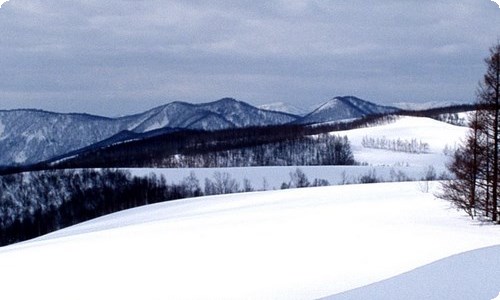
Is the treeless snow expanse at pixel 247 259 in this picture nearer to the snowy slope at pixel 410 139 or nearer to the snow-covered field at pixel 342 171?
the snow-covered field at pixel 342 171

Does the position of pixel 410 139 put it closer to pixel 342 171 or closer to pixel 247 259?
pixel 342 171

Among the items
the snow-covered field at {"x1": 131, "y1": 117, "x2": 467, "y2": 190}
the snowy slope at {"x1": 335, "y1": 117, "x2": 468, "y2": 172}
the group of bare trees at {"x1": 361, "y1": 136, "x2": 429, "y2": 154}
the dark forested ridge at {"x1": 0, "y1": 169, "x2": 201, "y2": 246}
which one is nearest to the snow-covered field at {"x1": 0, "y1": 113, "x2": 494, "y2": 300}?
the snow-covered field at {"x1": 131, "y1": 117, "x2": 467, "y2": 190}

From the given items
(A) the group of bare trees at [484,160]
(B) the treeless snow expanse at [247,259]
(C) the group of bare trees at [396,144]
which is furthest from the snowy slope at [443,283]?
(C) the group of bare trees at [396,144]

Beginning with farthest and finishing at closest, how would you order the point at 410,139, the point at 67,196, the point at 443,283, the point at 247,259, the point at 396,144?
the point at 410,139 → the point at 396,144 → the point at 67,196 → the point at 247,259 → the point at 443,283

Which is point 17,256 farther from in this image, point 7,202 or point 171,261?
point 7,202

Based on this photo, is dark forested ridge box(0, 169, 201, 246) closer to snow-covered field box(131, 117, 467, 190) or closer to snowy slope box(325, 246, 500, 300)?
snow-covered field box(131, 117, 467, 190)

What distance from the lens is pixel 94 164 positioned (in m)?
151

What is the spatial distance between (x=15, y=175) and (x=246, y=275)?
135m

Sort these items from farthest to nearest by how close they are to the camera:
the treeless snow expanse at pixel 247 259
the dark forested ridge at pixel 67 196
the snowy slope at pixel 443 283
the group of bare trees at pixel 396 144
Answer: the group of bare trees at pixel 396 144 → the dark forested ridge at pixel 67 196 → the treeless snow expanse at pixel 247 259 → the snowy slope at pixel 443 283

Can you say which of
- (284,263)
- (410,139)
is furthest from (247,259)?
(410,139)

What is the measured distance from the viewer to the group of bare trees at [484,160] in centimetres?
1792

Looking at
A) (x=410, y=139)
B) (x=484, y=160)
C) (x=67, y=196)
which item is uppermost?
(x=410, y=139)

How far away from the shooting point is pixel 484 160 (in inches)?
725

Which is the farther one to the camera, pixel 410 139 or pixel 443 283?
pixel 410 139
